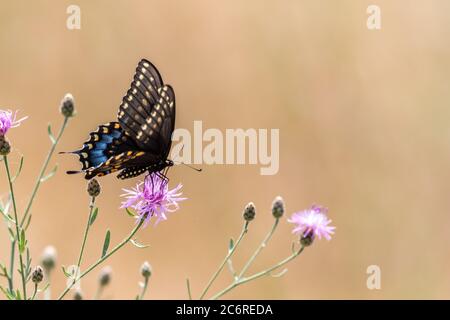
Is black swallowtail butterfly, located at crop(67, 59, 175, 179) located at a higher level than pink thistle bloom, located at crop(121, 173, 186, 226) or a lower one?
higher

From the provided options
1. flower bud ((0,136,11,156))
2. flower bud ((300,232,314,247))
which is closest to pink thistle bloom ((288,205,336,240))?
flower bud ((300,232,314,247))

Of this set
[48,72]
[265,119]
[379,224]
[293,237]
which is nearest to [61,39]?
[48,72]

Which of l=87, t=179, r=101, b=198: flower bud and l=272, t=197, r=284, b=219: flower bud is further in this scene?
l=272, t=197, r=284, b=219: flower bud

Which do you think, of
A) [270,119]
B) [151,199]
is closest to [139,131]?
[151,199]

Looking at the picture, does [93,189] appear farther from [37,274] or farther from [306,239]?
[306,239]

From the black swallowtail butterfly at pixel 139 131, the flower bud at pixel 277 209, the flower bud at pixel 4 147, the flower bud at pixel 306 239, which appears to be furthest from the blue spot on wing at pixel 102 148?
the flower bud at pixel 306 239

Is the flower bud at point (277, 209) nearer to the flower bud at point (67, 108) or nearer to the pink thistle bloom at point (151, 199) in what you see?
the pink thistle bloom at point (151, 199)

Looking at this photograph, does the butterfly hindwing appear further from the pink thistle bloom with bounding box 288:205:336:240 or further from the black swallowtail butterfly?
the pink thistle bloom with bounding box 288:205:336:240
